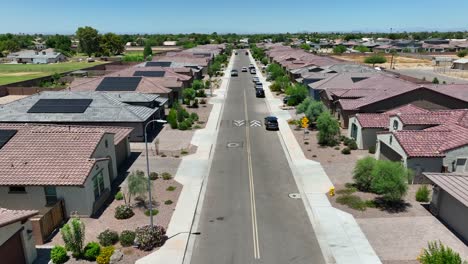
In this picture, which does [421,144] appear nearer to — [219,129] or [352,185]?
[352,185]

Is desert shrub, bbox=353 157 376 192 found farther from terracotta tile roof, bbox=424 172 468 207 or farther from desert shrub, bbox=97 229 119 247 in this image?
desert shrub, bbox=97 229 119 247

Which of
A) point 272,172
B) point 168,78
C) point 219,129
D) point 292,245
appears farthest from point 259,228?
point 168,78

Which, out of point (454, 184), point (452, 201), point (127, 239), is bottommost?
point (127, 239)

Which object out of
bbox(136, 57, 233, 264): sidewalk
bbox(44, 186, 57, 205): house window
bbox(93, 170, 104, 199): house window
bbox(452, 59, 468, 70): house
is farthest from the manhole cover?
bbox(452, 59, 468, 70): house

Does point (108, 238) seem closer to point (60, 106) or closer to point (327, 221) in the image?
point (327, 221)

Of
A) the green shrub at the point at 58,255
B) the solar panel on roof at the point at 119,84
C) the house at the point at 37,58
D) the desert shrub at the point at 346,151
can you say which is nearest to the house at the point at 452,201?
the desert shrub at the point at 346,151

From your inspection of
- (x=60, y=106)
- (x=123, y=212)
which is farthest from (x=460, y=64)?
(x=123, y=212)
